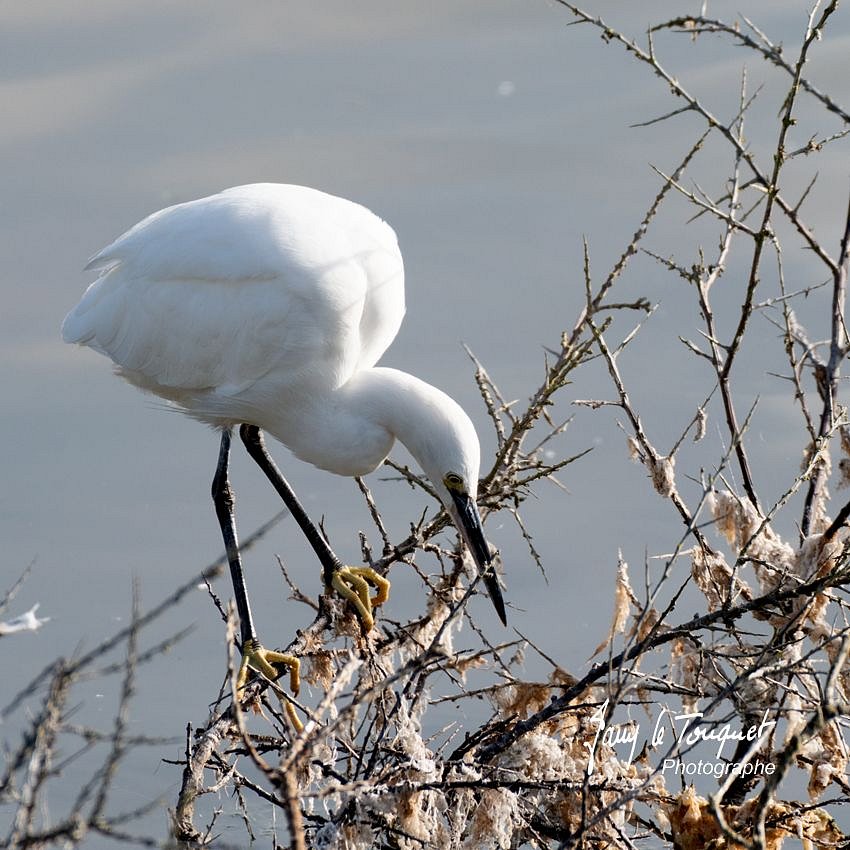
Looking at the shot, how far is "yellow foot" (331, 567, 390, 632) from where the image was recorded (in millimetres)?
4500

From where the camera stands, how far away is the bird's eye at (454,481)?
13.5 feet

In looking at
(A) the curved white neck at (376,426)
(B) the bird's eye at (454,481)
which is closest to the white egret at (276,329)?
(A) the curved white neck at (376,426)

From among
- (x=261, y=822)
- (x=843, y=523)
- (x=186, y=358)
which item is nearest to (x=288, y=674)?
(x=261, y=822)

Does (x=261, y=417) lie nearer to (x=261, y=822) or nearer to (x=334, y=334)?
(x=334, y=334)

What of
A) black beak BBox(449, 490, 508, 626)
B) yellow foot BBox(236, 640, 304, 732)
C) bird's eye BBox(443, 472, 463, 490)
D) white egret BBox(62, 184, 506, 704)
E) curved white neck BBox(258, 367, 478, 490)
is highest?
white egret BBox(62, 184, 506, 704)

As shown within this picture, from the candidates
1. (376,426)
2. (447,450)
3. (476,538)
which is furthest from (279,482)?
(476,538)

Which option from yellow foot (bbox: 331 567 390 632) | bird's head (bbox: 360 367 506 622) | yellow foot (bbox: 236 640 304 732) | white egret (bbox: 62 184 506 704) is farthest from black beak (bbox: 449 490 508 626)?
yellow foot (bbox: 236 640 304 732)

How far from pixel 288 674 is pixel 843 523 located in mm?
2115

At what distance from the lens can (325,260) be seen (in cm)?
455

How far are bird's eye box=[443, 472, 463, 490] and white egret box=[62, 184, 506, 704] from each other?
4.2 inches

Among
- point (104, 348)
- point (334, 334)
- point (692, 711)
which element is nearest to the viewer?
point (692, 711)

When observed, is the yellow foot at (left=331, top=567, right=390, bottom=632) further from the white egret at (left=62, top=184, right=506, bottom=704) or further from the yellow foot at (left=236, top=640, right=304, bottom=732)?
the yellow foot at (left=236, top=640, right=304, bottom=732)

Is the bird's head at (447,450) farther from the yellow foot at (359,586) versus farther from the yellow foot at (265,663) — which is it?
the yellow foot at (265,663)

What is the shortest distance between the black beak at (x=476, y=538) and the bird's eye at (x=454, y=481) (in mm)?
18
